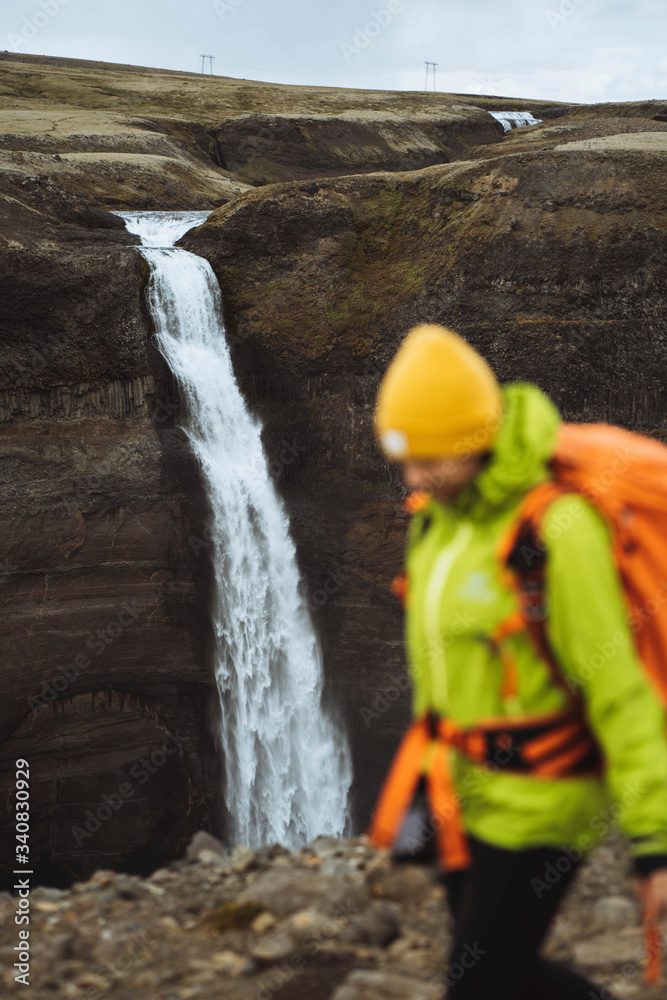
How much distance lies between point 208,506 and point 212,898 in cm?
1166

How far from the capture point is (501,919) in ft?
6.82

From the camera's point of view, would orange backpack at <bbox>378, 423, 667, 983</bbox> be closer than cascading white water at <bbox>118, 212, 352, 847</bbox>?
Yes

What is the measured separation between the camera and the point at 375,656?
1683 centimetres

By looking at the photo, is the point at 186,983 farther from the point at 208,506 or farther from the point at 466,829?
the point at 208,506

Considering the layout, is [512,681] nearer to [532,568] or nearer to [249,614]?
[532,568]

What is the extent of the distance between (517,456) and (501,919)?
46.3 inches

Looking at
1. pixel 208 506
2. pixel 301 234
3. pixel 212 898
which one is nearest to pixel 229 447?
pixel 208 506

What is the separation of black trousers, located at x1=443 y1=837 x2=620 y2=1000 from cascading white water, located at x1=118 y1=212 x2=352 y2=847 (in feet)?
46.1

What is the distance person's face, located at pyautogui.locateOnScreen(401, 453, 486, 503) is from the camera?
6.81 feet

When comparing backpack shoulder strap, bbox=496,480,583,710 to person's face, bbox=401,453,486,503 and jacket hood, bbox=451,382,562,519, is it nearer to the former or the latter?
jacket hood, bbox=451,382,562,519

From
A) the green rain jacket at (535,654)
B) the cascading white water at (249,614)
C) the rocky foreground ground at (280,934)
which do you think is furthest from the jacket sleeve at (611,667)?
the cascading white water at (249,614)

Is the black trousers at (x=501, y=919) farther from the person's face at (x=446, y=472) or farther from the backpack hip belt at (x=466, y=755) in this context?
the person's face at (x=446, y=472)

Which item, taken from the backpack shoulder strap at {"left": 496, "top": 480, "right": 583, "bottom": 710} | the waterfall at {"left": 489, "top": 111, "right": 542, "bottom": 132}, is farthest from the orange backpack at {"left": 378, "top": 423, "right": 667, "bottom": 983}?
the waterfall at {"left": 489, "top": 111, "right": 542, "bottom": 132}

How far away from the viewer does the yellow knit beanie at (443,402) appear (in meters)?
2.04
